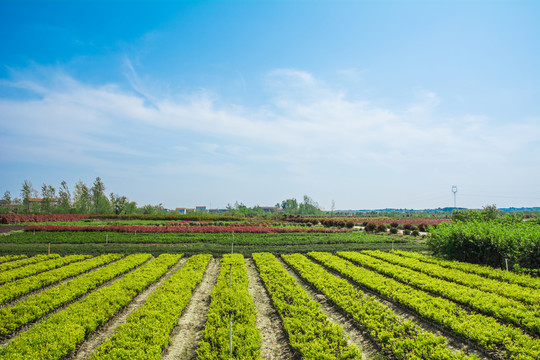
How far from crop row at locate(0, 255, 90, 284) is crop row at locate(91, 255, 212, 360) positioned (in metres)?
6.98

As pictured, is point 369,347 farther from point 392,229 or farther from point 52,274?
point 392,229

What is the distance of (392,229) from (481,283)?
78.7 feet

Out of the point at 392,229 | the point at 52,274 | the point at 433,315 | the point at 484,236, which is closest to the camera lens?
the point at 433,315

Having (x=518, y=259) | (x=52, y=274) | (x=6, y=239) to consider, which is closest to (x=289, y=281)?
(x=52, y=274)

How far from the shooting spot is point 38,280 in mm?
11086

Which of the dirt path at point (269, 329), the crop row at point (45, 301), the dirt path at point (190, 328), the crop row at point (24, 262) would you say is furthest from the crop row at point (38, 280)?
the dirt path at point (269, 329)

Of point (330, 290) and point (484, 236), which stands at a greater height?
point (484, 236)

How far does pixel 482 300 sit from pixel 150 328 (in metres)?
9.91

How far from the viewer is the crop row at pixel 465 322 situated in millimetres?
6281

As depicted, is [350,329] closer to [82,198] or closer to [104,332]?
[104,332]

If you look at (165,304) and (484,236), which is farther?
(484,236)

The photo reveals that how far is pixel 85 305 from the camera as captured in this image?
27.8ft

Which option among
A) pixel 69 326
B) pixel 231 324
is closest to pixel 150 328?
pixel 69 326

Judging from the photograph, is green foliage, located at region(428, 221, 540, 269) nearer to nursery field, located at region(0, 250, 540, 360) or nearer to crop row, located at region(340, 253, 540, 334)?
nursery field, located at region(0, 250, 540, 360)
